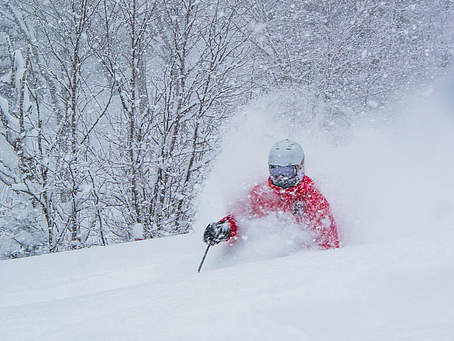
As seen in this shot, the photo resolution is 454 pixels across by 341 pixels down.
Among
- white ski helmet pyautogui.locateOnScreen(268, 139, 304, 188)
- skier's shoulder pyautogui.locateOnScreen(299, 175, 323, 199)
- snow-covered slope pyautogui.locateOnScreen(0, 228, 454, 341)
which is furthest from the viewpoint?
skier's shoulder pyautogui.locateOnScreen(299, 175, 323, 199)

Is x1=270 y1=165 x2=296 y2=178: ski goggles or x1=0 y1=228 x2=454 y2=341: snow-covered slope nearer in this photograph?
x1=0 y1=228 x2=454 y2=341: snow-covered slope

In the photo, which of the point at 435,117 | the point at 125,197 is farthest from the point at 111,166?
the point at 435,117

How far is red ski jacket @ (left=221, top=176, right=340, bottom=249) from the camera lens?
8.33ft

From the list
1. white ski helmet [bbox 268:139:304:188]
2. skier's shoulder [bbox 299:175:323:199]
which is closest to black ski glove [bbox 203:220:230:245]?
white ski helmet [bbox 268:139:304:188]

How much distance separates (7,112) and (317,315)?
5.26 metres

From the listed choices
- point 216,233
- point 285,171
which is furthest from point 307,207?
point 216,233

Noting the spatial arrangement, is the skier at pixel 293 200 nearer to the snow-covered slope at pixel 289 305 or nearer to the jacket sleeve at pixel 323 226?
the jacket sleeve at pixel 323 226

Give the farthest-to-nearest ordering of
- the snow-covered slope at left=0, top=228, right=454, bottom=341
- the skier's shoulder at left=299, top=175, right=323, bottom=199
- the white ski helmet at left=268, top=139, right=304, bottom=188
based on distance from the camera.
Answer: the skier's shoulder at left=299, top=175, right=323, bottom=199
the white ski helmet at left=268, top=139, right=304, bottom=188
the snow-covered slope at left=0, top=228, right=454, bottom=341

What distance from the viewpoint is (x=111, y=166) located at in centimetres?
571

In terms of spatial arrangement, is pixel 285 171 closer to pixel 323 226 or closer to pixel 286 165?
pixel 286 165

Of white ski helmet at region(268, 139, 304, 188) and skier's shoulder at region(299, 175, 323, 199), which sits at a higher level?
white ski helmet at region(268, 139, 304, 188)

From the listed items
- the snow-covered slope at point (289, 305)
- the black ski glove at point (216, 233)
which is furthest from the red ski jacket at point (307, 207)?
the snow-covered slope at point (289, 305)

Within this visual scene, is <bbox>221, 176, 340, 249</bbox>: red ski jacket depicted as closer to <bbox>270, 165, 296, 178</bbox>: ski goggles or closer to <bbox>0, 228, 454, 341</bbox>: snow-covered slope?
<bbox>270, 165, 296, 178</bbox>: ski goggles

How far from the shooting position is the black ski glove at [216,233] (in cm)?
262
